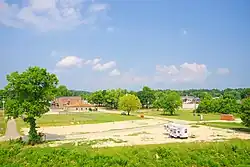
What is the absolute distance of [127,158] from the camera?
67.2 ft

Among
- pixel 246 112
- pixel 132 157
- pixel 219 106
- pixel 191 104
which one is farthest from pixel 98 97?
pixel 132 157

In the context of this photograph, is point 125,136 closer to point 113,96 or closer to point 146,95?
point 113,96

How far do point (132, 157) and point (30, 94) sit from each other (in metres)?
15.0

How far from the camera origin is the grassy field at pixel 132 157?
19.9m

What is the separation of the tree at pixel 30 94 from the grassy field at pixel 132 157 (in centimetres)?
628

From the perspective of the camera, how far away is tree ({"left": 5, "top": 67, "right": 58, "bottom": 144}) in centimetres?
2883

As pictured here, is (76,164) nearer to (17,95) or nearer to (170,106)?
(17,95)

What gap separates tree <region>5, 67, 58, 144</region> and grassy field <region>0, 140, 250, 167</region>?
20.6 ft

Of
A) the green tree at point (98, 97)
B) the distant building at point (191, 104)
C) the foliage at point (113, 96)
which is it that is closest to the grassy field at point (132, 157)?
the distant building at point (191, 104)

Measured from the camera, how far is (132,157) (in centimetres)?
2081

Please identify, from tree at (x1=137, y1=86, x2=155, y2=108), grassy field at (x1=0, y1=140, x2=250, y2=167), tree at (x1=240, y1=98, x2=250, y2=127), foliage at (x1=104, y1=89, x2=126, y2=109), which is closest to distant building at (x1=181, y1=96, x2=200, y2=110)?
tree at (x1=137, y1=86, x2=155, y2=108)

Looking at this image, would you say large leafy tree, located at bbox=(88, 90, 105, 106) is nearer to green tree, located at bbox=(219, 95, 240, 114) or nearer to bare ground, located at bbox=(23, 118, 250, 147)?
green tree, located at bbox=(219, 95, 240, 114)

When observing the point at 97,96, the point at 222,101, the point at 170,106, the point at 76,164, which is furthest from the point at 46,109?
the point at 97,96

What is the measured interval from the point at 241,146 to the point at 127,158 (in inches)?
441
